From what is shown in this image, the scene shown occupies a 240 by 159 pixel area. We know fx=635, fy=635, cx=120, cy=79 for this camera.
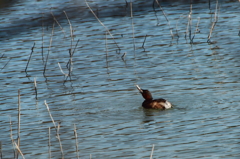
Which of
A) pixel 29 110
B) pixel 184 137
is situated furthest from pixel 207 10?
pixel 184 137

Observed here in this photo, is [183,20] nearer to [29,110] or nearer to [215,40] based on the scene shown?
[215,40]

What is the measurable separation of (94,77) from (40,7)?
11032mm

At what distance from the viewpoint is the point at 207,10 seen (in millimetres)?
22891

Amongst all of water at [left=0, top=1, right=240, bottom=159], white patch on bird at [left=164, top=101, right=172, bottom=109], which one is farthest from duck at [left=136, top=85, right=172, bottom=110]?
water at [left=0, top=1, right=240, bottom=159]

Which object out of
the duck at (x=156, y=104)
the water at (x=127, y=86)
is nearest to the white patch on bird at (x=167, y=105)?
the duck at (x=156, y=104)

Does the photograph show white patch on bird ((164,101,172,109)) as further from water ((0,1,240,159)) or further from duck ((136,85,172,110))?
water ((0,1,240,159))

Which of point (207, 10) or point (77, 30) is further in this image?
point (207, 10)

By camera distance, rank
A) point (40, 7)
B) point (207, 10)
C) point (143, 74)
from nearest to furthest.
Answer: point (143, 74)
point (207, 10)
point (40, 7)

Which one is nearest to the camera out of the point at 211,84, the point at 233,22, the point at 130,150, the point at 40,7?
the point at 130,150

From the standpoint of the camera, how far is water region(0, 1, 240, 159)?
10359 mm

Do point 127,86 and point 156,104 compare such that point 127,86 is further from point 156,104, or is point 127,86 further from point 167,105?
point 167,105

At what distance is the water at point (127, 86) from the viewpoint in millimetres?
10359

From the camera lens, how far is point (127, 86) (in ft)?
47.0

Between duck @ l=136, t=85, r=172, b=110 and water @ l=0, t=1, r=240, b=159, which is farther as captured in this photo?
duck @ l=136, t=85, r=172, b=110
